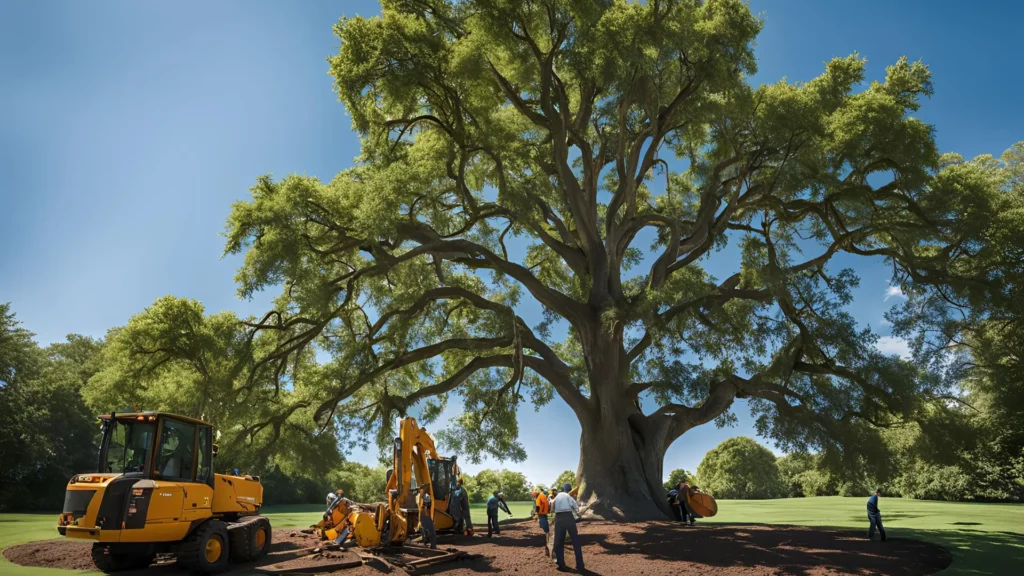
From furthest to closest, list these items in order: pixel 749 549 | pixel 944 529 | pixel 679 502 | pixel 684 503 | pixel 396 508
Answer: pixel 679 502 → pixel 684 503 → pixel 944 529 → pixel 396 508 → pixel 749 549

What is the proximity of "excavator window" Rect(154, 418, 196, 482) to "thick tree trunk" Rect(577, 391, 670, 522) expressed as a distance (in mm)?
10731

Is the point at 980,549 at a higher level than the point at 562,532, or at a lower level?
lower

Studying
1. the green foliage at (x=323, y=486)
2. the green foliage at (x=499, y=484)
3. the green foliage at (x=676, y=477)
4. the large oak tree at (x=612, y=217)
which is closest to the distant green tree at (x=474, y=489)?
the green foliage at (x=499, y=484)

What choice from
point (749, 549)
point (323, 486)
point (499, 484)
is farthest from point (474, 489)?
point (749, 549)

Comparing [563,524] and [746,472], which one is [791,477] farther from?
[563,524]

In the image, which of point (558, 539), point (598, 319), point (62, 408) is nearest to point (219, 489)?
point (558, 539)

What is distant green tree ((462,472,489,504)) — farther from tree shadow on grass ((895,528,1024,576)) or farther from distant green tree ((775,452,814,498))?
tree shadow on grass ((895,528,1024,576))

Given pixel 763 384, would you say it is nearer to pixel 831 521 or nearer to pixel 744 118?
pixel 831 521

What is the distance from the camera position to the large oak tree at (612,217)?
619 inches

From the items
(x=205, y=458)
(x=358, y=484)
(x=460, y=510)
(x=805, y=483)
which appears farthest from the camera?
(x=805, y=483)

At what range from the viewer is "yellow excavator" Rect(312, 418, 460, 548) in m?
12.6

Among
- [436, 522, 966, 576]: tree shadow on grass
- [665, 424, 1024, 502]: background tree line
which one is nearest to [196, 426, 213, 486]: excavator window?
[436, 522, 966, 576]: tree shadow on grass

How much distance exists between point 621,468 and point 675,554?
22.2ft

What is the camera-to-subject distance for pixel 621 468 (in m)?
18.1
